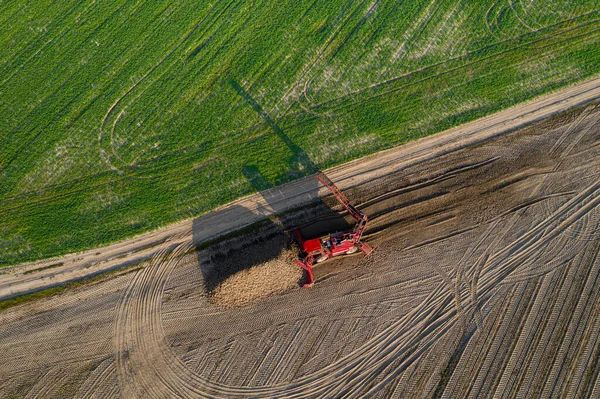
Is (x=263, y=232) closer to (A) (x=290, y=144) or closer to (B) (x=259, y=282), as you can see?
(B) (x=259, y=282)

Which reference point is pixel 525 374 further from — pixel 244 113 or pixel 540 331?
pixel 244 113

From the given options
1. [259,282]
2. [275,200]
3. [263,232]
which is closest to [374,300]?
[259,282]

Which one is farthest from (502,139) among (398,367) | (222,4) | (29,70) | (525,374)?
(29,70)

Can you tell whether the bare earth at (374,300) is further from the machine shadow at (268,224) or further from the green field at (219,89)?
the green field at (219,89)

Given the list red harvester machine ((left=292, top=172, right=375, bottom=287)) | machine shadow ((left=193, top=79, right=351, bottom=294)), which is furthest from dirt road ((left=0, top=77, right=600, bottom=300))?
red harvester machine ((left=292, top=172, right=375, bottom=287))

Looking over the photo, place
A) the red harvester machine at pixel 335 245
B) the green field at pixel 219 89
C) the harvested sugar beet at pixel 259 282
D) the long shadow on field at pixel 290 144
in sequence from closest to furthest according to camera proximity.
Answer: the red harvester machine at pixel 335 245, the harvested sugar beet at pixel 259 282, the green field at pixel 219 89, the long shadow on field at pixel 290 144

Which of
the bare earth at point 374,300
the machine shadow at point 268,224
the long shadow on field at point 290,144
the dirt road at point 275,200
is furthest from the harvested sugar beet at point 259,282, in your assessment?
the long shadow on field at point 290,144

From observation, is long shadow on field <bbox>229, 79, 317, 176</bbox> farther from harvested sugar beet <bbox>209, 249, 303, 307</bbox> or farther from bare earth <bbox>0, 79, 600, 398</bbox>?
harvested sugar beet <bbox>209, 249, 303, 307</bbox>

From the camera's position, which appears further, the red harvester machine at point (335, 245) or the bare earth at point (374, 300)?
the red harvester machine at point (335, 245)
